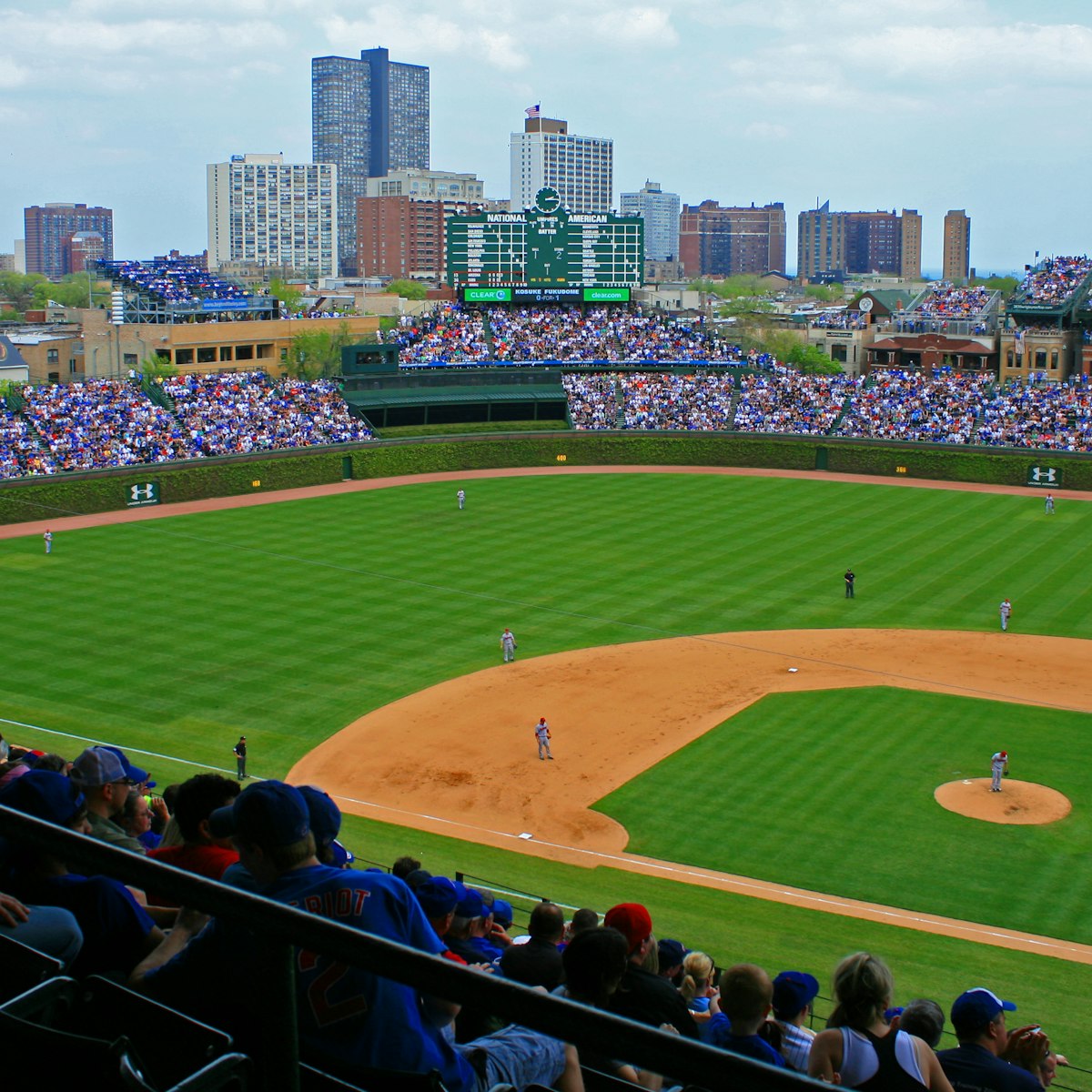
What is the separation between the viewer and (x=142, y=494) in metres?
56.9

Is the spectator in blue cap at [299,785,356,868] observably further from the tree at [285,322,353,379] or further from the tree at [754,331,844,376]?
the tree at [754,331,844,376]

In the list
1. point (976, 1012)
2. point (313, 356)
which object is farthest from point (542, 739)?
point (313, 356)

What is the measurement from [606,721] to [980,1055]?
23.6m

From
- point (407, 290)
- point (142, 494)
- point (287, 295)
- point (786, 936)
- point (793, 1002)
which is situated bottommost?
point (786, 936)

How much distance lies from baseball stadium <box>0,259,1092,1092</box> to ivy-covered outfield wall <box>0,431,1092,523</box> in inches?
6.0

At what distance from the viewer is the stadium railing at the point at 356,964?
2.44 metres

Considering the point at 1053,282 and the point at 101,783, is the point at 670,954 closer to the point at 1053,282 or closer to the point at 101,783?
the point at 101,783

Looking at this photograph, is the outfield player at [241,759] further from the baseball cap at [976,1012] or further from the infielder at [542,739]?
the baseball cap at [976,1012]

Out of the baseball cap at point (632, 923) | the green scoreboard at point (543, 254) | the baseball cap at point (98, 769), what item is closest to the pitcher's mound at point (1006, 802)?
the baseball cap at point (632, 923)

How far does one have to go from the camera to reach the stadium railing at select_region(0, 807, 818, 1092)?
2441mm

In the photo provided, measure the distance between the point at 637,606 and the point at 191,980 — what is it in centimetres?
3591

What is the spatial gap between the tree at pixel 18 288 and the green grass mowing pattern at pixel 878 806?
495ft

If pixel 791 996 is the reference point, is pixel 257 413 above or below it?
above

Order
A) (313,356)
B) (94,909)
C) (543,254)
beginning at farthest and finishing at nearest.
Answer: (313,356)
(543,254)
(94,909)
